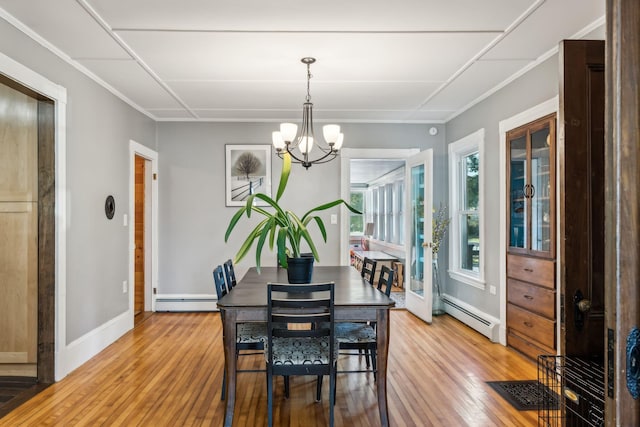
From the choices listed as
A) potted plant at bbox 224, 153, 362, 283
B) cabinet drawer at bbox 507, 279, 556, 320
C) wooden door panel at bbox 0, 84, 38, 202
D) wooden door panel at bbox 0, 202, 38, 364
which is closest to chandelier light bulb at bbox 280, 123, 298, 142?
potted plant at bbox 224, 153, 362, 283

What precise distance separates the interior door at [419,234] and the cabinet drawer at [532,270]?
1235 millimetres

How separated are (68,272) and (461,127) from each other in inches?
176

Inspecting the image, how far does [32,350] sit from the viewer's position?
371 cm

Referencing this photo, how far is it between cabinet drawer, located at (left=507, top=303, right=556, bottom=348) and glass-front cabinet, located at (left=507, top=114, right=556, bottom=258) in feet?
1.71

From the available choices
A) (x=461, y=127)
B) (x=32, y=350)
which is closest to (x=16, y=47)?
→ (x=32, y=350)

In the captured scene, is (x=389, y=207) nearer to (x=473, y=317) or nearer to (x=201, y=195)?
(x=201, y=195)

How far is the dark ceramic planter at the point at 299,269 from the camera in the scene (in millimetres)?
3133

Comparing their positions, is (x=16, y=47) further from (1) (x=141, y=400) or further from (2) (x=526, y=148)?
(2) (x=526, y=148)

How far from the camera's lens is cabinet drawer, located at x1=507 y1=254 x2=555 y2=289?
3.60 m

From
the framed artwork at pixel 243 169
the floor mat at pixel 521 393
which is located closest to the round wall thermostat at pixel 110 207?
the framed artwork at pixel 243 169

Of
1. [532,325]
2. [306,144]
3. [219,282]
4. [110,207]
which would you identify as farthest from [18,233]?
[532,325]

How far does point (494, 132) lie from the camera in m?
4.63

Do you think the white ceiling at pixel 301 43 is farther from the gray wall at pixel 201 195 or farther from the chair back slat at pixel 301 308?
the chair back slat at pixel 301 308

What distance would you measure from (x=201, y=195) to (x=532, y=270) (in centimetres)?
406
